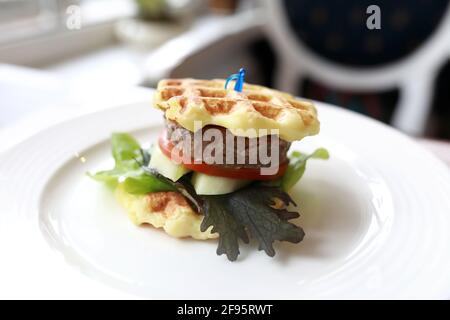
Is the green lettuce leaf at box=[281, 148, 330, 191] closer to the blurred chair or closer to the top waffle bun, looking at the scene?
the top waffle bun

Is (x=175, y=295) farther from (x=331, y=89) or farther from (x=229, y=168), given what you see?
(x=331, y=89)

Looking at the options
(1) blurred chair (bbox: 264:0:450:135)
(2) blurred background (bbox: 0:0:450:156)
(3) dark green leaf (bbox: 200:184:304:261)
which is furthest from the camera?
(1) blurred chair (bbox: 264:0:450:135)

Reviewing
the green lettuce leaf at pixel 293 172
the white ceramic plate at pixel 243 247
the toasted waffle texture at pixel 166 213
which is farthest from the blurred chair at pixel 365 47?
the toasted waffle texture at pixel 166 213

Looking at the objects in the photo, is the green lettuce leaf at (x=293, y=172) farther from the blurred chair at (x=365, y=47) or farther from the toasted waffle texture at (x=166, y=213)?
the blurred chair at (x=365, y=47)

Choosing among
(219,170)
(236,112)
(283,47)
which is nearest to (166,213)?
(219,170)

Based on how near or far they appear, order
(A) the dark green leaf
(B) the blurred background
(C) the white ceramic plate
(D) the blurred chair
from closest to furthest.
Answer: (C) the white ceramic plate → (A) the dark green leaf → (B) the blurred background → (D) the blurred chair

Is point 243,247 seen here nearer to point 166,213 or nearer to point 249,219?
point 249,219

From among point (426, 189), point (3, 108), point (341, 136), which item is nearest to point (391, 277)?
point (426, 189)

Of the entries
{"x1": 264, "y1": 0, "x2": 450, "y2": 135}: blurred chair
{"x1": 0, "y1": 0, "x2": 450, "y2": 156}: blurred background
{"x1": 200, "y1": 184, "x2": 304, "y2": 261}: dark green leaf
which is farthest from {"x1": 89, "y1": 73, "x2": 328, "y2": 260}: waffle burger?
{"x1": 264, "y1": 0, "x2": 450, "y2": 135}: blurred chair
